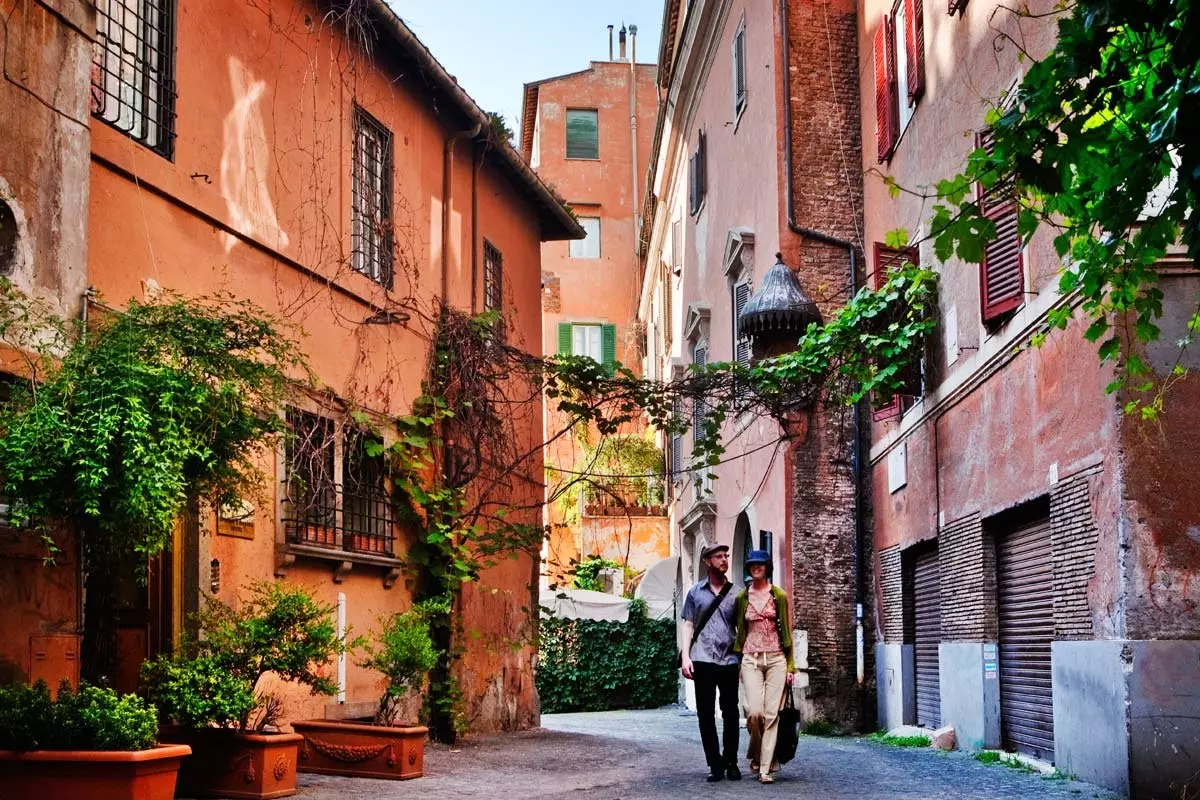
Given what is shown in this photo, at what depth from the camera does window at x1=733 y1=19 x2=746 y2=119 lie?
21.9 metres

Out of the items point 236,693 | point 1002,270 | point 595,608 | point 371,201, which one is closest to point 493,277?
point 371,201

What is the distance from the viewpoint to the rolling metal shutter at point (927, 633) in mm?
15578

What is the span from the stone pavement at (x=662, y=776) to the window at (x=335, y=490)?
2166 millimetres

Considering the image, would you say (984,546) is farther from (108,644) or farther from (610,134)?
(610,134)

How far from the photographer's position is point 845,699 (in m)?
18.0

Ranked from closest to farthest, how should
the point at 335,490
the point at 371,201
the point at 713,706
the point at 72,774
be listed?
the point at 72,774 → the point at 713,706 → the point at 335,490 → the point at 371,201

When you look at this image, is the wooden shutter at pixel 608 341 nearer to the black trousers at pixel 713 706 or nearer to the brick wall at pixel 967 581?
the brick wall at pixel 967 581

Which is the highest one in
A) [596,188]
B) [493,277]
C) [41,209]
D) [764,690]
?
[596,188]

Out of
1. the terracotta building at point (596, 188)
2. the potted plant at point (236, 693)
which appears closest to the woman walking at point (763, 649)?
the potted plant at point (236, 693)

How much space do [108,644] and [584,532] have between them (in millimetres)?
29972

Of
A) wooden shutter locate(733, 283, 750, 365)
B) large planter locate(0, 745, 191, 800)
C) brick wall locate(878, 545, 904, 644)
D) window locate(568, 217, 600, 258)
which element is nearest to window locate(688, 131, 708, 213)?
wooden shutter locate(733, 283, 750, 365)

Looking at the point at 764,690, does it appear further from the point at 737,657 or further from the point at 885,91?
the point at 885,91

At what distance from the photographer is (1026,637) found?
12695 millimetres

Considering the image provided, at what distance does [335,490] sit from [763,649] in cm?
410
